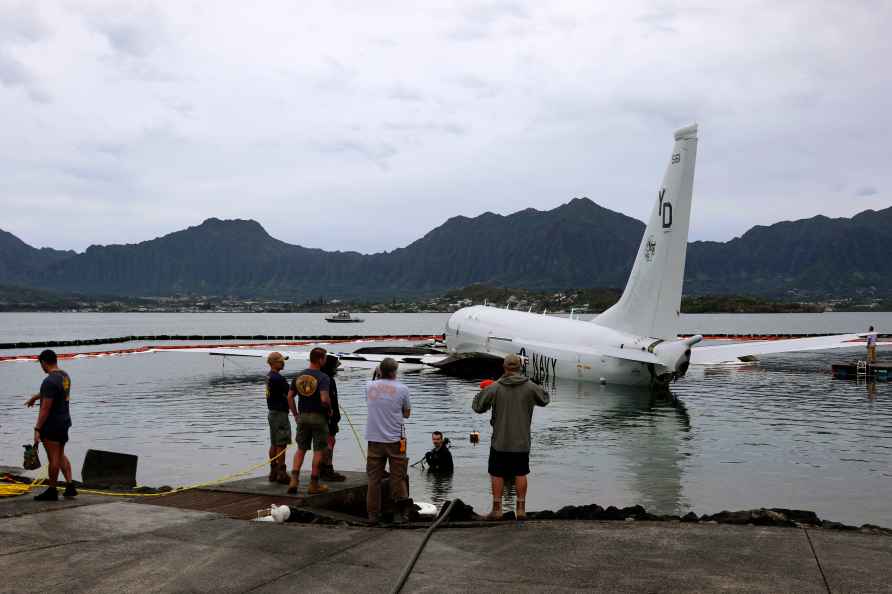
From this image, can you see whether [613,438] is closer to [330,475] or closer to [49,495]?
[330,475]

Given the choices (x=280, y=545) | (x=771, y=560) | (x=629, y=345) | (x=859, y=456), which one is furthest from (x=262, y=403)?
(x=771, y=560)

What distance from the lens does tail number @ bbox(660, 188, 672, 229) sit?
107ft

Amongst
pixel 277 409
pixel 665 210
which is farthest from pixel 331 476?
pixel 665 210

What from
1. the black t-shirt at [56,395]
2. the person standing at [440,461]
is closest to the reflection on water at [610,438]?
the person standing at [440,461]

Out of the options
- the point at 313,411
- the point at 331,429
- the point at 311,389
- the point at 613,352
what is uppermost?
the point at 311,389

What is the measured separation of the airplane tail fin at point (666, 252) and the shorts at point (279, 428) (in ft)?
72.4

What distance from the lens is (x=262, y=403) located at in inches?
1502

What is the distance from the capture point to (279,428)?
580 inches

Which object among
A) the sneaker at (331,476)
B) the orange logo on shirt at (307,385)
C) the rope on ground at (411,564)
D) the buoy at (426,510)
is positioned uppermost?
the orange logo on shirt at (307,385)

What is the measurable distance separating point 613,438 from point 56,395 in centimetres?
1868

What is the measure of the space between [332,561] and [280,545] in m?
1.01

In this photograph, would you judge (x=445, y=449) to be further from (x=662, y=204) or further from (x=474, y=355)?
(x=474, y=355)

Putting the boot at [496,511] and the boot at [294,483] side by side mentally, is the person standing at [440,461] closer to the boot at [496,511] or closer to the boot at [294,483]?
the boot at [294,483]

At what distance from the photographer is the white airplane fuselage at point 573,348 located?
3225 centimetres
